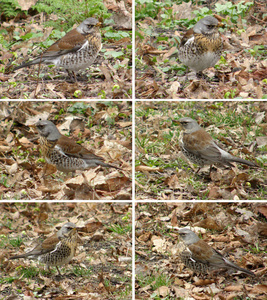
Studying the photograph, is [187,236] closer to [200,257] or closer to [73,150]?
[200,257]

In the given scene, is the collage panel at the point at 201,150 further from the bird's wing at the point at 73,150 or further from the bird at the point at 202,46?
the bird at the point at 202,46

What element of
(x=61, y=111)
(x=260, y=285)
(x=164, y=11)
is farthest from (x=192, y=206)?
(x=164, y=11)

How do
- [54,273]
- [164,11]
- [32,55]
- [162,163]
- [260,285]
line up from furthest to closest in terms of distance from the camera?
[164,11], [32,55], [162,163], [54,273], [260,285]

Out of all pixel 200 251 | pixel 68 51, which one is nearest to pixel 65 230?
pixel 200 251

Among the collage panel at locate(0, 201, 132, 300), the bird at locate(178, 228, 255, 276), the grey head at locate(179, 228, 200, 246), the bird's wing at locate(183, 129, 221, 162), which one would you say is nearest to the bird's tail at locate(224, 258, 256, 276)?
the bird at locate(178, 228, 255, 276)

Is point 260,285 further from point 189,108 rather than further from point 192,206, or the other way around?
point 189,108

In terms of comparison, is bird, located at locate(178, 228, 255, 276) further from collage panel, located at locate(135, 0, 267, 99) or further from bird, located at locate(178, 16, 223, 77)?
bird, located at locate(178, 16, 223, 77)

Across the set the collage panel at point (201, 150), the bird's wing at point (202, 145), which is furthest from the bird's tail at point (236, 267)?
the bird's wing at point (202, 145)
